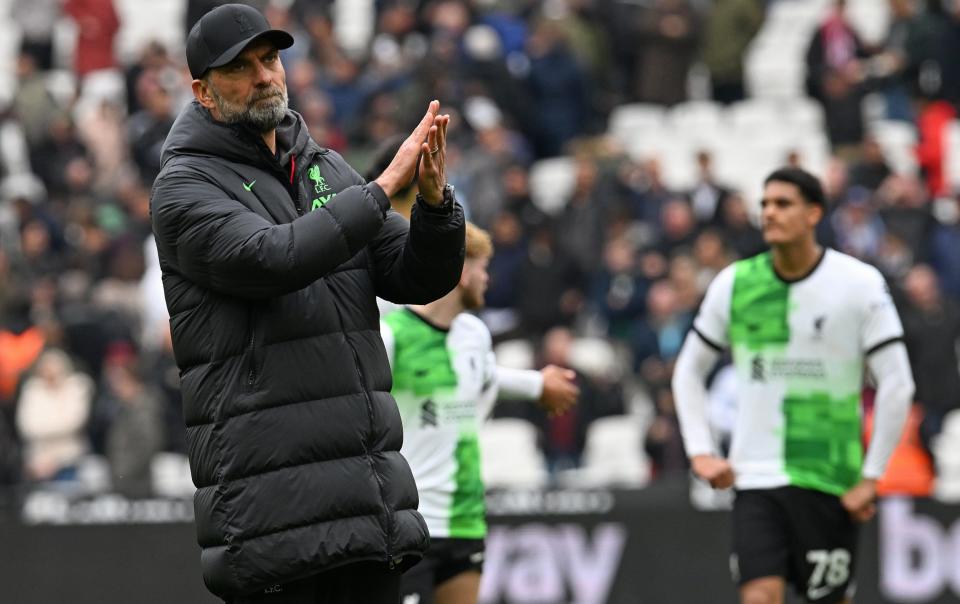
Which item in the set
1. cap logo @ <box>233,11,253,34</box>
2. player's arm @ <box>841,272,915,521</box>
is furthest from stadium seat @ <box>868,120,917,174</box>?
cap logo @ <box>233,11,253,34</box>

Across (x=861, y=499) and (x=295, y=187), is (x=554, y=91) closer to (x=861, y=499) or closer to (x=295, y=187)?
(x=861, y=499)

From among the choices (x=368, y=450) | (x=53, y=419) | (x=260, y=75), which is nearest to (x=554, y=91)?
(x=53, y=419)

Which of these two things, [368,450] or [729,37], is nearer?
[368,450]

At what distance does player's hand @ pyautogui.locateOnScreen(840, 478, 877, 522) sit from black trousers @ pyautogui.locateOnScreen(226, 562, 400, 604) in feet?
11.1

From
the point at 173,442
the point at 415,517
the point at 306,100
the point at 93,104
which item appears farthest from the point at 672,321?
the point at 415,517

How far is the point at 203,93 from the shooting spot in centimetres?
565

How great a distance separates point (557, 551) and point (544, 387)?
4.97 metres

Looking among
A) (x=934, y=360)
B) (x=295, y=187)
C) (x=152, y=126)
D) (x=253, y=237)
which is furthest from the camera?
(x=152, y=126)

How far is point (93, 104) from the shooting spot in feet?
73.4

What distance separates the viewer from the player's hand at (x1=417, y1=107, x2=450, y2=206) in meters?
5.51

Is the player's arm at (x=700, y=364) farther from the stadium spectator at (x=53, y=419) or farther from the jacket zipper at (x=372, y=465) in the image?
the stadium spectator at (x=53, y=419)

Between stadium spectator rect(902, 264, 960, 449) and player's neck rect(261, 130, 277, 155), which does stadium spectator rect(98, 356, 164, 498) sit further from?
player's neck rect(261, 130, 277, 155)

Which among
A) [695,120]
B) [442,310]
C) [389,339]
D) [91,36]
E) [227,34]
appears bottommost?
[389,339]

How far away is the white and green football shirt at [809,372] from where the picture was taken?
8625mm
